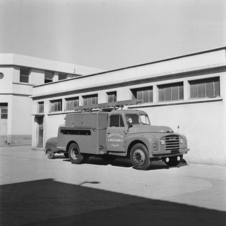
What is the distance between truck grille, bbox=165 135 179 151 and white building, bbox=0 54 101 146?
22.3 metres

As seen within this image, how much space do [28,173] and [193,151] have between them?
7.93 metres

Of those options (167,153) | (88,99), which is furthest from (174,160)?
(88,99)

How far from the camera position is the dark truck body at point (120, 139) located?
1265cm

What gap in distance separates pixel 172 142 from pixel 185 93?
3.89 metres

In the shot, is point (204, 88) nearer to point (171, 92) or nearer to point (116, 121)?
point (171, 92)

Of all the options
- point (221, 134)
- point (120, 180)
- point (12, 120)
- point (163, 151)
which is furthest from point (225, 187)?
point (12, 120)

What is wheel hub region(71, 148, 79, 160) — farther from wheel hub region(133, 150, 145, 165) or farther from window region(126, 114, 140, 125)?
wheel hub region(133, 150, 145, 165)

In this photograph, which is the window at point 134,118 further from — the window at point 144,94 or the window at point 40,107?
the window at point 40,107

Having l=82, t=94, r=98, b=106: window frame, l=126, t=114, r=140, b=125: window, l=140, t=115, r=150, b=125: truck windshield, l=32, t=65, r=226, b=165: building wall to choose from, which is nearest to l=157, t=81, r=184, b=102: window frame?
l=32, t=65, r=226, b=165: building wall

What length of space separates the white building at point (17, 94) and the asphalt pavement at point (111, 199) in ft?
71.5

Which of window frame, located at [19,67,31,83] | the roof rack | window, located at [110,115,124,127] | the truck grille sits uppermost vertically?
window frame, located at [19,67,31,83]

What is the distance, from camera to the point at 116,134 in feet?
45.8

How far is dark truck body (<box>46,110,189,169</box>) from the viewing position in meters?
12.6

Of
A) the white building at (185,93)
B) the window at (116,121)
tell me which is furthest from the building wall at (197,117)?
the window at (116,121)
